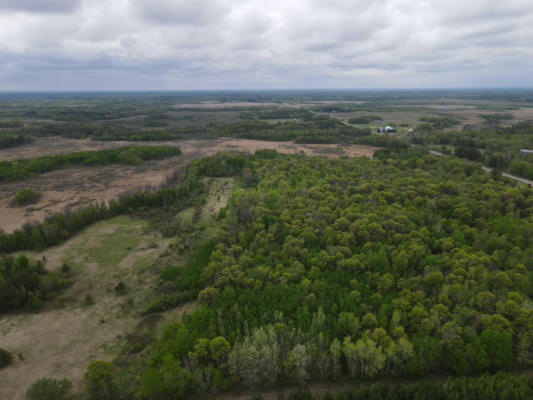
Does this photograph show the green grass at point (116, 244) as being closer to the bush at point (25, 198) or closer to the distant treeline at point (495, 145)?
the bush at point (25, 198)

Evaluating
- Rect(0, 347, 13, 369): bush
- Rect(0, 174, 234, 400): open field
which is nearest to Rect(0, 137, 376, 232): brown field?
Rect(0, 174, 234, 400): open field

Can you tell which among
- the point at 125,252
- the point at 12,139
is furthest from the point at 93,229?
the point at 12,139

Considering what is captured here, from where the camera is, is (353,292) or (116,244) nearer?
(353,292)

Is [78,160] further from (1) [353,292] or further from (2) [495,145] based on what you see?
(2) [495,145]

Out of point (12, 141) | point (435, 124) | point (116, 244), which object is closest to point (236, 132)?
point (12, 141)

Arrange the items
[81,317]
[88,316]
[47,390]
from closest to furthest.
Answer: [47,390]
[81,317]
[88,316]

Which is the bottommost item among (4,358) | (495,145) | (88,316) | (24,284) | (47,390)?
(88,316)
